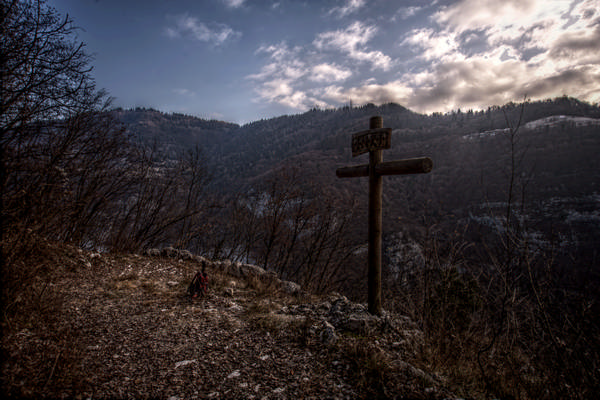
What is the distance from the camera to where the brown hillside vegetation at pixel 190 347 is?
7.73ft

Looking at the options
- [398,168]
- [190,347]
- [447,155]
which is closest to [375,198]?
[398,168]

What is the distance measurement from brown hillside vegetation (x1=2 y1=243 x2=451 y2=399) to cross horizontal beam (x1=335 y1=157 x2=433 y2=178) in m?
2.04

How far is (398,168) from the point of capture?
12.0 ft

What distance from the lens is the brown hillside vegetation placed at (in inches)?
92.7

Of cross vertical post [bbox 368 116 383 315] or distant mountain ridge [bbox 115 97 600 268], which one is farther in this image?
distant mountain ridge [bbox 115 97 600 268]

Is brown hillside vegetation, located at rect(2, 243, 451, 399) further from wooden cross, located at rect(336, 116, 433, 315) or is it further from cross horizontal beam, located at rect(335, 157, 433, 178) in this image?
cross horizontal beam, located at rect(335, 157, 433, 178)

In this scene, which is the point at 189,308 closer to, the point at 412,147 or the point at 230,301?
the point at 230,301

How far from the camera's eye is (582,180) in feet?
228

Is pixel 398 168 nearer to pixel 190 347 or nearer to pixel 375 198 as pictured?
pixel 375 198

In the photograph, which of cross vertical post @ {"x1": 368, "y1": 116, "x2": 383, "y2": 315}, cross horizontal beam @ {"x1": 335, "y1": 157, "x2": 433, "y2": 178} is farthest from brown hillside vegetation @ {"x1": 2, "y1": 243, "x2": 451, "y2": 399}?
cross horizontal beam @ {"x1": 335, "y1": 157, "x2": 433, "y2": 178}

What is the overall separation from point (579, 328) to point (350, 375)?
1963 mm

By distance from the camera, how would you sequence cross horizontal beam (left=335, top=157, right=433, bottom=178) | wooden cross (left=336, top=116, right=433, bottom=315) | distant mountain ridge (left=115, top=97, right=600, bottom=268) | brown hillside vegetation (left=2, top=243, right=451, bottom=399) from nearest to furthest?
brown hillside vegetation (left=2, top=243, right=451, bottom=399), cross horizontal beam (left=335, top=157, right=433, bottom=178), wooden cross (left=336, top=116, right=433, bottom=315), distant mountain ridge (left=115, top=97, right=600, bottom=268)

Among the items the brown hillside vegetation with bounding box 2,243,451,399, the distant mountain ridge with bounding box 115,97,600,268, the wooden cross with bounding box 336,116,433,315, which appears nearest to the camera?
the brown hillside vegetation with bounding box 2,243,451,399

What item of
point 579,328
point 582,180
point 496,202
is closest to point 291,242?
point 579,328
